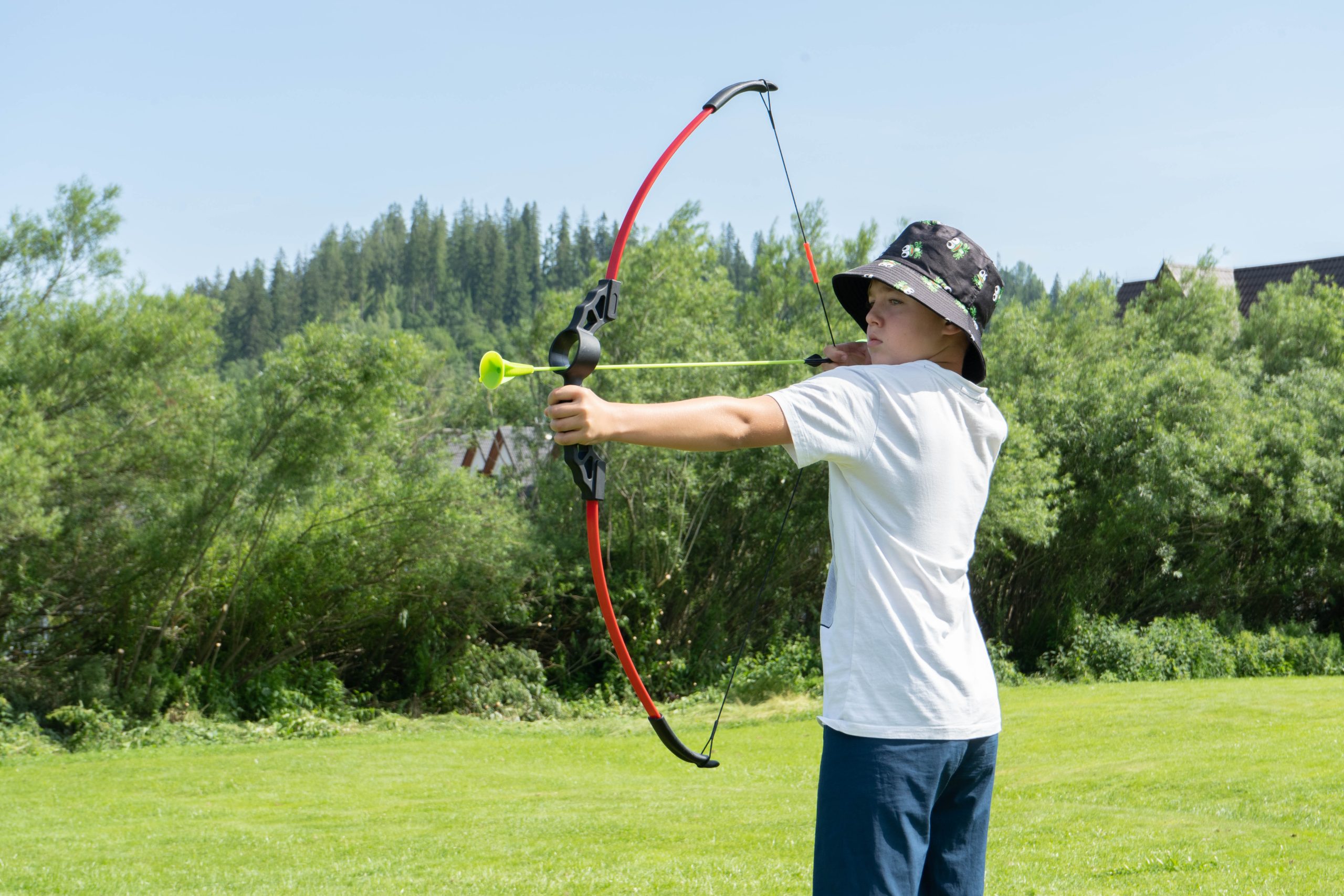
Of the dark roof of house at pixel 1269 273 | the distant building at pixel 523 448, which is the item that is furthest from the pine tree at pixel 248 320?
the dark roof of house at pixel 1269 273

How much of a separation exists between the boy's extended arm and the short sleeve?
0.02 meters

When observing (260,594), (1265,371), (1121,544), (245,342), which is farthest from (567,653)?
(245,342)

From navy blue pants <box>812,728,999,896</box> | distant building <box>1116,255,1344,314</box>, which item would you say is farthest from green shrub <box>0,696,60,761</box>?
distant building <box>1116,255,1344,314</box>

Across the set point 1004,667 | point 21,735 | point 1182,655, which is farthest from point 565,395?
point 1182,655

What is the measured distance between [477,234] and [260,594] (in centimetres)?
6847

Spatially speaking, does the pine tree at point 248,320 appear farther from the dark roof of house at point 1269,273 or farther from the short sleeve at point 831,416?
the short sleeve at point 831,416

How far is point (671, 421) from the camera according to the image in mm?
1593

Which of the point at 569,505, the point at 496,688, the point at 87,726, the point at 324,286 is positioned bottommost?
the point at 496,688

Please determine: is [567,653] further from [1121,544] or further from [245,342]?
[245,342]

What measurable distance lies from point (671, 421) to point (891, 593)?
43cm

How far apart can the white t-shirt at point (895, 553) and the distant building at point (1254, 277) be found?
72.8 feet

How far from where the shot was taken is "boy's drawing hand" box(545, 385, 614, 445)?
1.56 metres

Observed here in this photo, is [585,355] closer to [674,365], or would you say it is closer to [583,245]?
[674,365]

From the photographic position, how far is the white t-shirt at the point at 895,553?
169 centimetres
